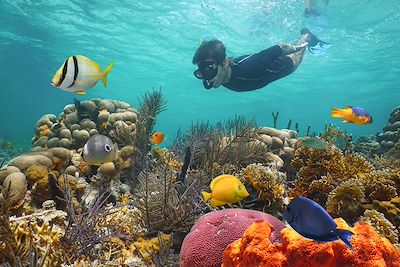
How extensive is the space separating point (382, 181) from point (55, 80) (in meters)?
4.34

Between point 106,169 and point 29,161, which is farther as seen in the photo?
point 106,169

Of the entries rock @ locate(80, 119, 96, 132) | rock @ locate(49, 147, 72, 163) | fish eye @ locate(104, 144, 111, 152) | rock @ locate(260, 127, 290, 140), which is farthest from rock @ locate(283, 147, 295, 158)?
rock @ locate(49, 147, 72, 163)

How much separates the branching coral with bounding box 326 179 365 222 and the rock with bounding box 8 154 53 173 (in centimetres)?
481

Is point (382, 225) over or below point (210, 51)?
below

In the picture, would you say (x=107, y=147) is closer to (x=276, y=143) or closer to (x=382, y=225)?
(x=382, y=225)

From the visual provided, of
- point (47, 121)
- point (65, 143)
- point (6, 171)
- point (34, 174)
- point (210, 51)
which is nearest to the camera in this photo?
point (6, 171)

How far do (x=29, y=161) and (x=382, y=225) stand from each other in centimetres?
540

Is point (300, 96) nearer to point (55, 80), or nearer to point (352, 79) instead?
point (352, 79)

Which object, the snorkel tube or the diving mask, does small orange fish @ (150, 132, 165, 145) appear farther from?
the diving mask

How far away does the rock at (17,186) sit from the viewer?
14.0ft

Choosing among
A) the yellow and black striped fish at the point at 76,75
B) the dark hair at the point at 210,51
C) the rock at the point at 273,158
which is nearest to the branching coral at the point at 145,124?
the dark hair at the point at 210,51

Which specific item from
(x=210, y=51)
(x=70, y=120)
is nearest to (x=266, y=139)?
(x=210, y=51)

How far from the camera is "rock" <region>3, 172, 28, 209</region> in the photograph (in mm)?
4274

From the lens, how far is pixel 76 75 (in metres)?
2.98
